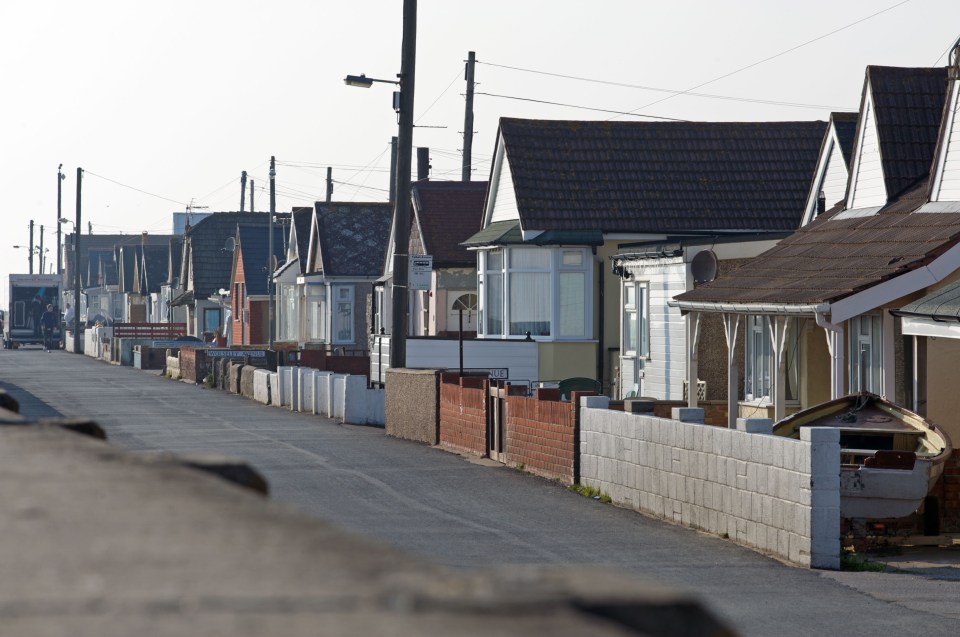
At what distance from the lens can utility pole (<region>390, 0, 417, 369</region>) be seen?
29.0 m

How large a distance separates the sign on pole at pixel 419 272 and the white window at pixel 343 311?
97.1 ft

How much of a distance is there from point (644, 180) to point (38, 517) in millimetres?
31101

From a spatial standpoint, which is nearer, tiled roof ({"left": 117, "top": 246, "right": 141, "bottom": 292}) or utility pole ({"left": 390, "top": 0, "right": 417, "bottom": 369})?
utility pole ({"left": 390, "top": 0, "right": 417, "bottom": 369})

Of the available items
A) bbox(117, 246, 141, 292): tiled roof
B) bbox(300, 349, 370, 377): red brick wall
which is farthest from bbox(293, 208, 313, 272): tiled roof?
bbox(117, 246, 141, 292): tiled roof

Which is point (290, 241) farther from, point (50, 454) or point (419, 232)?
point (50, 454)

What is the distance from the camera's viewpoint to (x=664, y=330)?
29141 mm

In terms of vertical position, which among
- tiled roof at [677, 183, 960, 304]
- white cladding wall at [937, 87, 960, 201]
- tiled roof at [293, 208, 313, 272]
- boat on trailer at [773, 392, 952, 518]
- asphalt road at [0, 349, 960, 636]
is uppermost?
tiled roof at [293, 208, 313, 272]

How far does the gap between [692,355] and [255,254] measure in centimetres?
5201

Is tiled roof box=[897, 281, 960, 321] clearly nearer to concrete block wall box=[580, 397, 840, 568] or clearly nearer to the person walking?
concrete block wall box=[580, 397, 840, 568]

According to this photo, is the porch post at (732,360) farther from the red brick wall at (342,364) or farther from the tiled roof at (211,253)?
the tiled roof at (211,253)

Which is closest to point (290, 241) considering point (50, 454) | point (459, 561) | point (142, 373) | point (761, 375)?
point (142, 373)

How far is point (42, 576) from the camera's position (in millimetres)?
3730

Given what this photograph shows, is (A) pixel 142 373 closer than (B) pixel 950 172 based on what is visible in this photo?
No

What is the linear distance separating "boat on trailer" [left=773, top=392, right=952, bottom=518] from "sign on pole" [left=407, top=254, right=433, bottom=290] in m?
13.0
